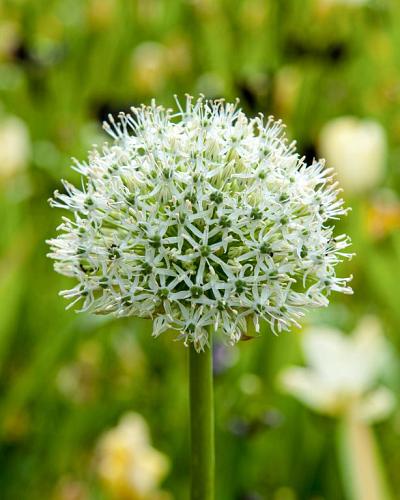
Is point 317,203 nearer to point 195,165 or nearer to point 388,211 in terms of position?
point 195,165

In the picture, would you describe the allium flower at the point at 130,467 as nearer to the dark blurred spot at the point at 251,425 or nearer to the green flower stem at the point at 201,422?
the dark blurred spot at the point at 251,425

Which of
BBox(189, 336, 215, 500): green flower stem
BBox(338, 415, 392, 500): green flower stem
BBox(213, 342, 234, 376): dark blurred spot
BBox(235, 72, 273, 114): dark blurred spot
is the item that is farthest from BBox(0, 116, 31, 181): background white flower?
BBox(189, 336, 215, 500): green flower stem

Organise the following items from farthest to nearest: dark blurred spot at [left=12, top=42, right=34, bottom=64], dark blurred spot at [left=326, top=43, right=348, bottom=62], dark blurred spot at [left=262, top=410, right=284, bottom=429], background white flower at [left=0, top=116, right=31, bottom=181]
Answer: dark blurred spot at [left=326, top=43, right=348, bottom=62]
dark blurred spot at [left=12, top=42, right=34, bottom=64]
background white flower at [left=0, top=116, right=31, bottom=181]
dark blurred spot at [left=262, top=410, right=284, bottom=429]

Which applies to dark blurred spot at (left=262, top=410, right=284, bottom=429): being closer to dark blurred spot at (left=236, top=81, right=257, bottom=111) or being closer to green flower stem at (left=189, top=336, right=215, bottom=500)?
green flower stem at (left=189, top=336, right=215, bottom=500)

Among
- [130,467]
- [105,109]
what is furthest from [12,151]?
[130,467]

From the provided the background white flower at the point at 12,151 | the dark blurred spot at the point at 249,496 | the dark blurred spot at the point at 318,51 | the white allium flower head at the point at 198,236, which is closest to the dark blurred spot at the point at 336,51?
the dark blurred spot at the point at 318,51
